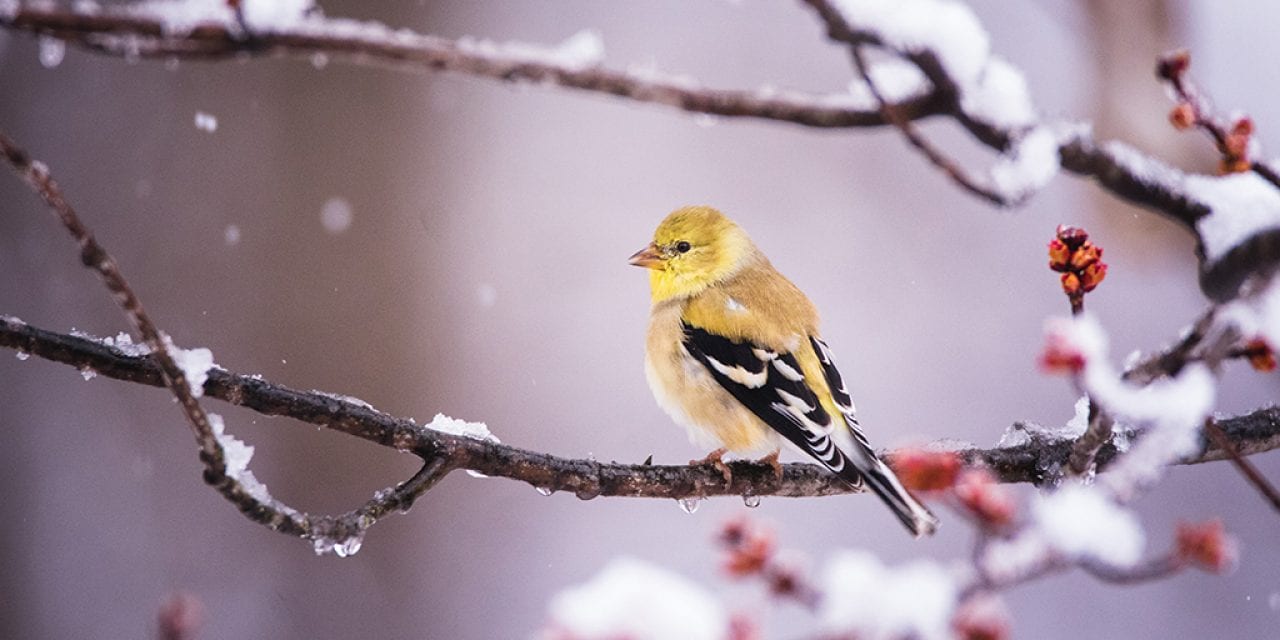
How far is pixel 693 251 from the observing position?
2479mm

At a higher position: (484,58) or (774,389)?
(774,389)

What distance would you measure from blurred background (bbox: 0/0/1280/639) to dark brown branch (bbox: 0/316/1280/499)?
1995 millimetres

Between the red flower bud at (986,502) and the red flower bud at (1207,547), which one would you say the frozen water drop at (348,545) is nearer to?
the red flower bud at (986,502)

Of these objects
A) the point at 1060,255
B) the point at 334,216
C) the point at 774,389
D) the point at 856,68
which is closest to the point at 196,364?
the point at 856,68

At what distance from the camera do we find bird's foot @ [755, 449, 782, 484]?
2.10m

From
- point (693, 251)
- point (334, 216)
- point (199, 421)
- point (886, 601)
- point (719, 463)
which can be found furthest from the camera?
point (334, 216)

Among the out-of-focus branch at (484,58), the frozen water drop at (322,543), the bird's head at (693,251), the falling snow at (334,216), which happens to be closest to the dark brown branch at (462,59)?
the out-of-focus branch at (484,58)

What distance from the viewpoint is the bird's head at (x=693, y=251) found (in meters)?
2.46

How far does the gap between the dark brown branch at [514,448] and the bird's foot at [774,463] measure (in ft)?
0.10

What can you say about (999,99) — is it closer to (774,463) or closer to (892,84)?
(892,84)

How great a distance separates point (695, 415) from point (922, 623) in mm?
1658

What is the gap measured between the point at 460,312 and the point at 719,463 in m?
2.44

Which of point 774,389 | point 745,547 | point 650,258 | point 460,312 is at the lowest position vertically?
point 745,547

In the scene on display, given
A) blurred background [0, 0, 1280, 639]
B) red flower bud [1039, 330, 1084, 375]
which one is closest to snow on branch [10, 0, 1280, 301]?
red flower bud [1039, 330, 1084, 375]
